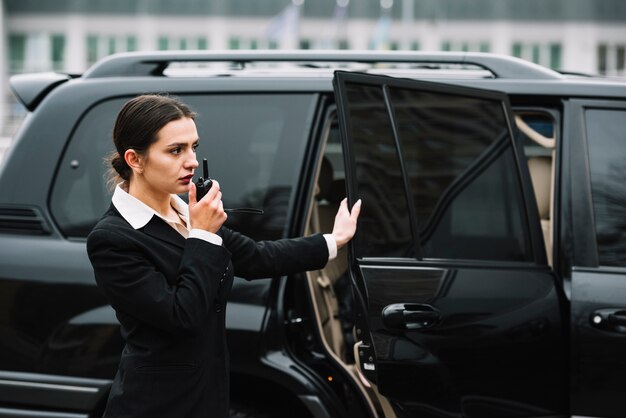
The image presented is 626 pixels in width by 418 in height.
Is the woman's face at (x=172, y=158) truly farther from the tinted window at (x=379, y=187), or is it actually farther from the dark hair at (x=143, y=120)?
the tinted window at (x=379, y=187)

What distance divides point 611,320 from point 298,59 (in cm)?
140

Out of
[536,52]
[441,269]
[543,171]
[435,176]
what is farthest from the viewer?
[536,52]

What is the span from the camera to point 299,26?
42219 mm

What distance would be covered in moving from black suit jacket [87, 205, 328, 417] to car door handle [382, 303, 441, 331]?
68 cm

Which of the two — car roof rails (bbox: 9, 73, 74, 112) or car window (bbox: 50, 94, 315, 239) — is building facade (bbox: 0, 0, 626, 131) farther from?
car window (bbox: 50, 94, 315, 239)

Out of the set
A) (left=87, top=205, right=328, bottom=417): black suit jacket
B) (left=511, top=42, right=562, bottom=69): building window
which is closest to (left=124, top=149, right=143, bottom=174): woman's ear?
(left=87, top=205, right=328, bottom=417): black suit jacket

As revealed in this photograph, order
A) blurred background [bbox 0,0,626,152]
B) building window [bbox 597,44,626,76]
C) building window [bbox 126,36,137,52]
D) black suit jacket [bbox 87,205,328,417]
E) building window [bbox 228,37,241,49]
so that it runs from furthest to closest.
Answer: building window [bbox 228,37,241,49]
building window [bbox 126,36,137,52]
building window [bbox 597,44,626,76]
blurred background [bbox 0,0,626,152]
black suit jacket [bbox 87,205,328,417]

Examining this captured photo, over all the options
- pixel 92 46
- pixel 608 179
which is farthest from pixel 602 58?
pixel 608 179

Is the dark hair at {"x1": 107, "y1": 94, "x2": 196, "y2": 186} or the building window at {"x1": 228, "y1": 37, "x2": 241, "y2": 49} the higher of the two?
the dark hair at {"x1": 107, "y1": 94, "x2": 196, "y2": 186}

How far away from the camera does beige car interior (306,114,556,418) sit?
116 inches

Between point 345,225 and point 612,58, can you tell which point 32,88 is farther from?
point 612,58

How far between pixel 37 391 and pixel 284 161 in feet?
3.62

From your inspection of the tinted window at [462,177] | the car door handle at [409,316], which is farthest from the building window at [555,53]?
the car door handle at [409,316]

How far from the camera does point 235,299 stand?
2.72 meters
